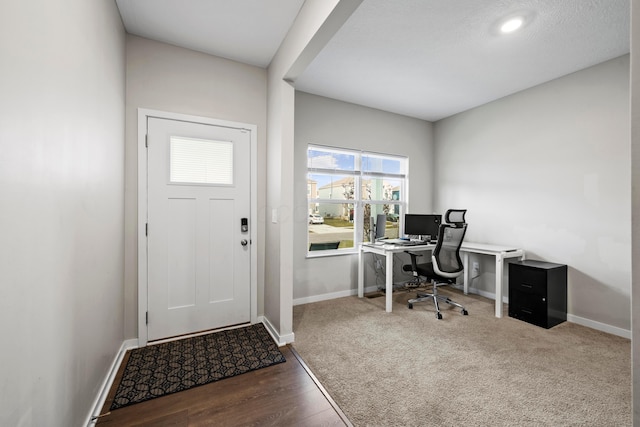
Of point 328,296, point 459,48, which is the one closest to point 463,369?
point 328,296

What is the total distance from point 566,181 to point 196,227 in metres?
4.10

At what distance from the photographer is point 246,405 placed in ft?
5.69

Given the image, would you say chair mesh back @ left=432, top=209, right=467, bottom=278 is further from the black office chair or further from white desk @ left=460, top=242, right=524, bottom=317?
white desk @ left=460, top=242, right=524, bottom=317

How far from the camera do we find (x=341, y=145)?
3887 millimetres

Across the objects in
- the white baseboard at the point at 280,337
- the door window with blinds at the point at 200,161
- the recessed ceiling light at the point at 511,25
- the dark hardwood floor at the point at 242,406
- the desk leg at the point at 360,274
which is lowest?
the dark hardwood floor at the point at 242,406

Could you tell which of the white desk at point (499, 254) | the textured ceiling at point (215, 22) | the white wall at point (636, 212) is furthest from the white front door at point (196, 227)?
the white desk at point (499, 254)

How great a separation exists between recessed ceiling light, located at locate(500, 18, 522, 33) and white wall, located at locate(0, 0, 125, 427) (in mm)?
2959

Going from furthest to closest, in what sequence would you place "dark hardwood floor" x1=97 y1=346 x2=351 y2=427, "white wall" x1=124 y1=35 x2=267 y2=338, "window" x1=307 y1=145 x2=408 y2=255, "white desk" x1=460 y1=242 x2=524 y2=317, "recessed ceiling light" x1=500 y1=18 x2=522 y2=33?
"window" x1=307 y1=145 x2=408 y2=255 → "white desk" x1=460 y1=242 x2=524 y2=317 → "white wall" x1=124 y1=35 x2=267 y2=338 → "recessed ceiling light" x1=500 y1=18 x2=522 y2=33 → "dark hardwood floor" x1=97 y1=346 x2=351 y2=427

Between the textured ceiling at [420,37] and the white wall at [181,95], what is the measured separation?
0.40 ft

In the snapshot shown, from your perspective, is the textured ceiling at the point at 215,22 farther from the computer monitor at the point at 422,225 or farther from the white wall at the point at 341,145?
the computer monitor at the point at 422,225

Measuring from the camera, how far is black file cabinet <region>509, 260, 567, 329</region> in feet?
9.46

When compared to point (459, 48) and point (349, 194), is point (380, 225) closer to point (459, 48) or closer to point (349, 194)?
point (349, 194)

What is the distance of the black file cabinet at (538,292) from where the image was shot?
2883 millimetres

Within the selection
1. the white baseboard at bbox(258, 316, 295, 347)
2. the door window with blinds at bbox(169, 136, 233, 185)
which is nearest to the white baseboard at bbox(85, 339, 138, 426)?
the white baseboard at bbox(258, 316, 295, 347)
